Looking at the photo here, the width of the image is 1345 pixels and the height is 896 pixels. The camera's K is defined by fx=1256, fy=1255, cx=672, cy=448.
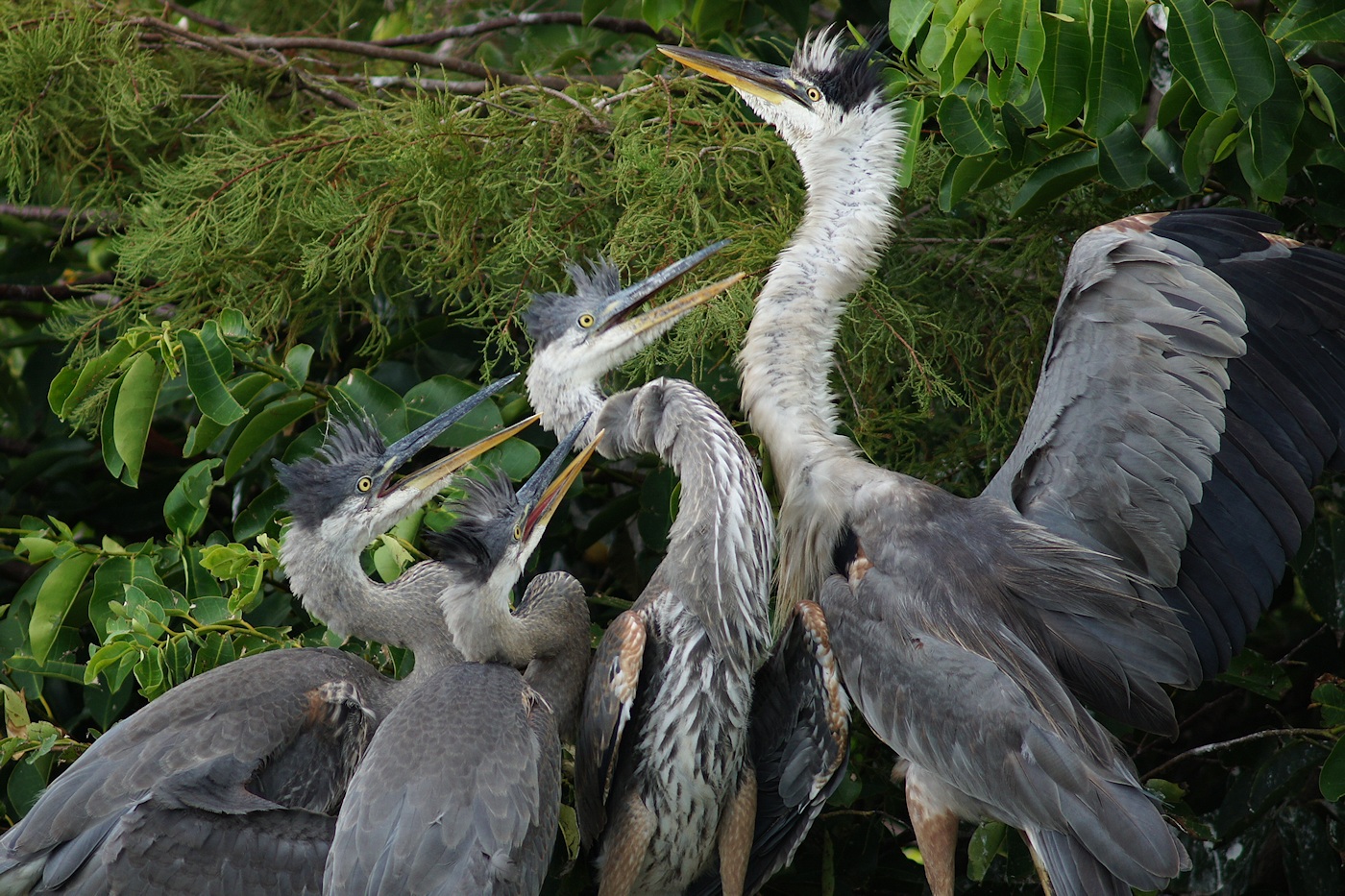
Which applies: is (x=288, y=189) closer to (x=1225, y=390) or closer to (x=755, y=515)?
(x=755, y=515)

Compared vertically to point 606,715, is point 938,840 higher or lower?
lower

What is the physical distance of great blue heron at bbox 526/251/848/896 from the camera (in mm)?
2072

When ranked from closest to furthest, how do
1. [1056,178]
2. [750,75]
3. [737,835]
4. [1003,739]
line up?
[1003,739]
[737,835]
[1056,178]
[750,75]

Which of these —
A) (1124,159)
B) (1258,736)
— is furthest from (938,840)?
(1124,159)

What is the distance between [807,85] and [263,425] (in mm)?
1265

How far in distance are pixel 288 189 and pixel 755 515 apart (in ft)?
4.53

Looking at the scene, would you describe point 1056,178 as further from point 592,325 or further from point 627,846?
point 627,846

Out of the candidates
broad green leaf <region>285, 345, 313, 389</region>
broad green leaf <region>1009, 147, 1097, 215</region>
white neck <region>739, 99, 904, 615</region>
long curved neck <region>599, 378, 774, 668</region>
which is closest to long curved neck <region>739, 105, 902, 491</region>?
white neck <region>739, 99, 904, 615</region>

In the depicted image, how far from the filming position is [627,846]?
2072 mm

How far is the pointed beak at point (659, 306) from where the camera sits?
2.35 meters

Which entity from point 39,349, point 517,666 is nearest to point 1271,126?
point 517,666

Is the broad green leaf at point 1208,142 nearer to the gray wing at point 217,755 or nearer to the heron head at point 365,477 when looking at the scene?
the heron head at point 365,477

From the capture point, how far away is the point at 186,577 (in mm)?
2412

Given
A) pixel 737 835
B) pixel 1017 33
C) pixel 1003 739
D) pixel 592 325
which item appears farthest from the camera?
pixel 592 325
